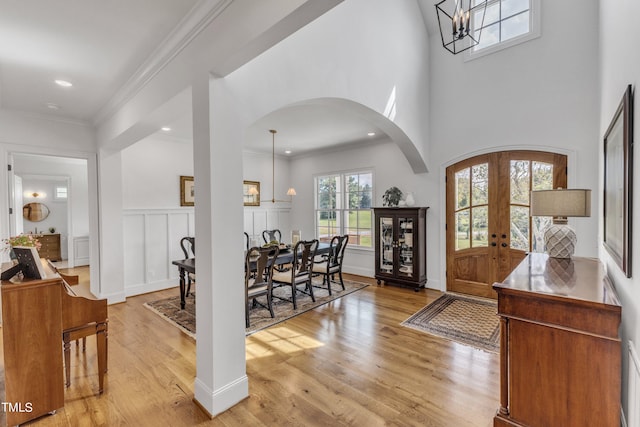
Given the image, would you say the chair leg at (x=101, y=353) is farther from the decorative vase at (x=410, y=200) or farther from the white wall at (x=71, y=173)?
the white wall at (x=71, y=173)

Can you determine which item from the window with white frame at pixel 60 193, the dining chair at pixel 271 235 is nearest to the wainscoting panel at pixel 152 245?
the dining chair at pixel 271 235

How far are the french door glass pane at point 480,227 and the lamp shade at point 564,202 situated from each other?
2.35 metres

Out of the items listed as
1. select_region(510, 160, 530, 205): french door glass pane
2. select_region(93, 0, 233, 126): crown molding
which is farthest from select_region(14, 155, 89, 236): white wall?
select_region(510, 160, 530, 205): french door glass pane

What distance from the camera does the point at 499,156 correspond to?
4441 millimetres

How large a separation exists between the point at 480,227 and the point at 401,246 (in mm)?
1272

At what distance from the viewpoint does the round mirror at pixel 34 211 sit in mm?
7766

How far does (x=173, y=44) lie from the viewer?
2.36 m

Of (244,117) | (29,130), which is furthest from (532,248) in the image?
(29,130)

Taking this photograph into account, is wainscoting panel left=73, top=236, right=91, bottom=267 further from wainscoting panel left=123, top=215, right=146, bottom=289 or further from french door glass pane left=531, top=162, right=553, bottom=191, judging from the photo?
french door glass pane left=531, top=162, right=553, bottom=191

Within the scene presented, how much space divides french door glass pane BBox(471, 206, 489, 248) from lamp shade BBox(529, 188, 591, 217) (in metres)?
2.35

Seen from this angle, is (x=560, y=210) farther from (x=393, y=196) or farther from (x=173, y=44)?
(x=173, y=44)

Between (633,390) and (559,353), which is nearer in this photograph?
(633,390)

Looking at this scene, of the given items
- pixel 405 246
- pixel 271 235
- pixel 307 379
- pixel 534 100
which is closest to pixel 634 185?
pixel 307 379

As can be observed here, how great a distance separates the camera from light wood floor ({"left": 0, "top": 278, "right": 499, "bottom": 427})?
2057 millimetres
